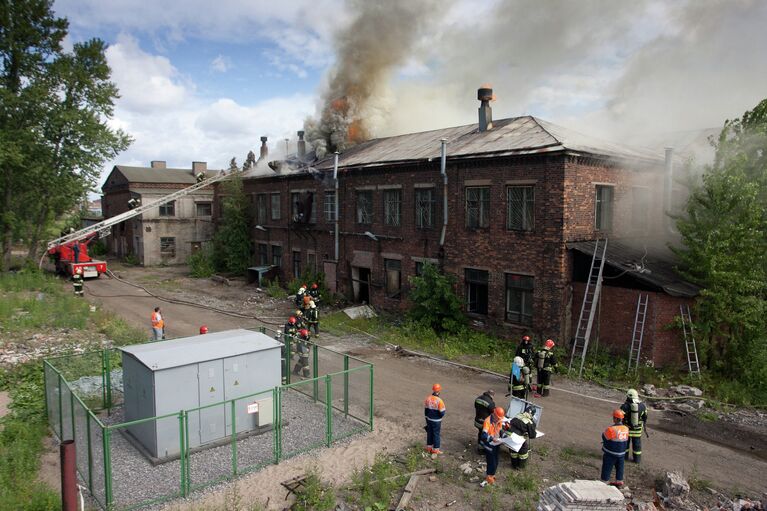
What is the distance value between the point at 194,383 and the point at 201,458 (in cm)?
136

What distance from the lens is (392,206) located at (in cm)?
2192

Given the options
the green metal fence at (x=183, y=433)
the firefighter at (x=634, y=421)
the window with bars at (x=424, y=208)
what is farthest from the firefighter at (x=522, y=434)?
the window with bars at (x=424, y=208)

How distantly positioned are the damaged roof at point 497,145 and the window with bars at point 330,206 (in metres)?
1.37

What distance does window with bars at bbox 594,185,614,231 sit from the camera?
58.0ft

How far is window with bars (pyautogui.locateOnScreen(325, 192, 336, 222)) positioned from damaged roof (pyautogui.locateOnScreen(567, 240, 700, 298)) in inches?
472

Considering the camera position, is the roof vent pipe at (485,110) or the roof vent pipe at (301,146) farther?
the roof vent pipe at (301,146)

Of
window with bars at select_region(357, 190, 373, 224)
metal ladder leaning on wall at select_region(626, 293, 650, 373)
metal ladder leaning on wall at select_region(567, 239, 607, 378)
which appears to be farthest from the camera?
window with bars at select_region(357, 190, 373, 224)

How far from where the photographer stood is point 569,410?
40.7ft

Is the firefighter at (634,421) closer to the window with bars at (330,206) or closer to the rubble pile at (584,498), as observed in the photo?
the rubble pile at (584,498)

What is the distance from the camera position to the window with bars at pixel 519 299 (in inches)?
674

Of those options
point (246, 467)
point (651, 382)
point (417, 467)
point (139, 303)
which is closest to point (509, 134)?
point (651, 382)

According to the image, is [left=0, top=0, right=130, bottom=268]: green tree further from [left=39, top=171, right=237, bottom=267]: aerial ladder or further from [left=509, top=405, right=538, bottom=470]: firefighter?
[left=509, top=405, right=538, bottom=470]: firefighter

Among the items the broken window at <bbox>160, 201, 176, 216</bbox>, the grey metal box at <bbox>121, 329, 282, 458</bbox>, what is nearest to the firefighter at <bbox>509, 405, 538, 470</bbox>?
the grey metal box at <bbox>121, 329, 282, 458</bbox>

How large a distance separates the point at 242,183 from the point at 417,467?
2544 centimetres
